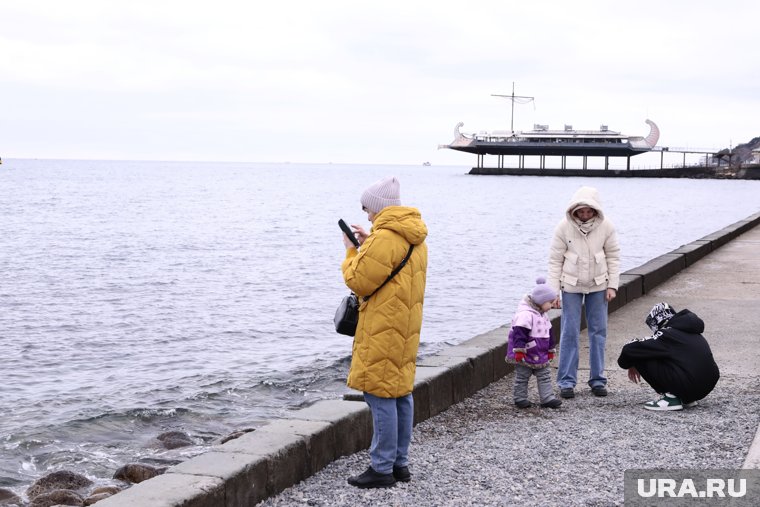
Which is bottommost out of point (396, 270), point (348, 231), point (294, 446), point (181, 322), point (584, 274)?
point (181, 322)

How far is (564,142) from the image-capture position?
133250 mm

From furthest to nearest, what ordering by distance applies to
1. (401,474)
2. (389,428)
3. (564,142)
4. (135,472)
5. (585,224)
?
(564,142) → (135,472) → (585,224) → (401,474) → (389,428)

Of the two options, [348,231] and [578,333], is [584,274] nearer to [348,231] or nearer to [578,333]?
[578,333]

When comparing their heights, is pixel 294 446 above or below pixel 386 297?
below

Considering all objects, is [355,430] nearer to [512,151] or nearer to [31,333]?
[31,333]

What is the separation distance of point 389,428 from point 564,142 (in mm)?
131390

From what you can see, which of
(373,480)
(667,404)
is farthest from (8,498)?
(667,404)

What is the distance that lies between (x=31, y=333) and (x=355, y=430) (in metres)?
12.6

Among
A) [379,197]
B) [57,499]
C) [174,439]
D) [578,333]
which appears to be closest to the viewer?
[379,197]

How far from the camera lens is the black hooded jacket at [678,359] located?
705 centimetres

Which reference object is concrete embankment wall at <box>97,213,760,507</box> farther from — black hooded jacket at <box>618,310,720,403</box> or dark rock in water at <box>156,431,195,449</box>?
dark rock in water at <box>156,431,195,449</box>

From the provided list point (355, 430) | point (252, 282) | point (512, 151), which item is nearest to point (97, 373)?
point (355, 430)

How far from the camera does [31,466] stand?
949 centimetres

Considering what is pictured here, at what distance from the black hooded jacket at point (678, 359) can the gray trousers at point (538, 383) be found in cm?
59
